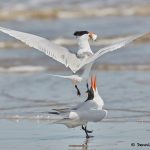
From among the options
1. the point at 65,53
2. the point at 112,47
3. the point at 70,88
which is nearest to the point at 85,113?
the point at 112,47

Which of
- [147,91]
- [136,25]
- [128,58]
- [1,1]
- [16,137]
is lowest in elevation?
[16,137]

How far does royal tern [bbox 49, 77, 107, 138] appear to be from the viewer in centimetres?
704

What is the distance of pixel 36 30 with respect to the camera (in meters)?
19.0

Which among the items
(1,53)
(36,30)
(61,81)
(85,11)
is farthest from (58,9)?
(61,81)

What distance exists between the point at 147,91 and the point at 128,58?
137 inches

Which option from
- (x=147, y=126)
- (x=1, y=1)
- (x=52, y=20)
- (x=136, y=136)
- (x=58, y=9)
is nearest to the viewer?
A: (x=136, y=136)

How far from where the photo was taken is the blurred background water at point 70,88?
7.16m

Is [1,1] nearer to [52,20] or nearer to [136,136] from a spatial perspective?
[52,20]

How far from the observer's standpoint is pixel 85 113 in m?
7.15

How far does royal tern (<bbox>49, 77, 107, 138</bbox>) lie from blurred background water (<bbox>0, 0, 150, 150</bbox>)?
0.56 feet

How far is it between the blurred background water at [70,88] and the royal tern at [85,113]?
0.56 ft

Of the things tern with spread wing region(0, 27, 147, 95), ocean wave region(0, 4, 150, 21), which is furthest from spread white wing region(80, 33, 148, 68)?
ocean wave region(0, 4, 150, 21)

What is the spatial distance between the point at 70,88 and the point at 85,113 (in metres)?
3.43

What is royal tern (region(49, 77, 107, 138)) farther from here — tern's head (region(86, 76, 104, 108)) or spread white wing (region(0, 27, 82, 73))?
spread white wing (region(0, 27, 82, 73))
